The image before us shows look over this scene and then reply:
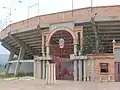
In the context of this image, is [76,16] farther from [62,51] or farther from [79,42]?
[62,51]

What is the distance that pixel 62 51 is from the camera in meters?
42.7

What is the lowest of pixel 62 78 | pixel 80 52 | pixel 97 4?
pixel 62 78

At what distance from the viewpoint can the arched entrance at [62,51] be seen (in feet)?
131

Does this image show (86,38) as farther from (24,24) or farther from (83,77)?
(24,24)

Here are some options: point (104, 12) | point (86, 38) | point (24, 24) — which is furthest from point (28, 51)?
point (104, 12)

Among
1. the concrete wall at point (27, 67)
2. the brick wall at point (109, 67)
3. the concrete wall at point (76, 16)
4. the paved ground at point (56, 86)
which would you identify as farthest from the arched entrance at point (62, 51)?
the concrete wall at point (27, 67)

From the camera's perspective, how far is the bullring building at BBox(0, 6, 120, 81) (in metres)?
35.5

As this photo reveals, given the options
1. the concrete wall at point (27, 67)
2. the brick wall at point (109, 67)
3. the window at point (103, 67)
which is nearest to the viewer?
the brick wall at point (109, 67)

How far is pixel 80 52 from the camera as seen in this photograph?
124 feet

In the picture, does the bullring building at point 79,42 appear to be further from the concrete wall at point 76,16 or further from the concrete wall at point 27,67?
the concrete wall at point 27,67

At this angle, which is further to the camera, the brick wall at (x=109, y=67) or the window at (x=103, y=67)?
the window at (x=103, y=67)

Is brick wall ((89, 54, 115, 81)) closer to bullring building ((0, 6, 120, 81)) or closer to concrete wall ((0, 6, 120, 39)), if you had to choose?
bullring building ((0, 6, 120, 81))

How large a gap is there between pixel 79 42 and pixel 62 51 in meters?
4.28

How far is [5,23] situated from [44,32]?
58.1ft
